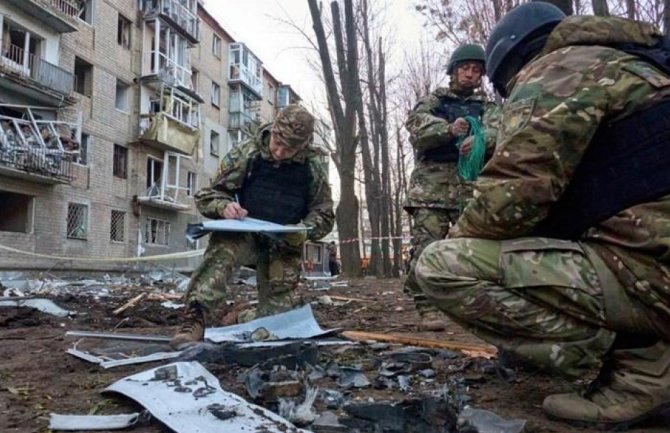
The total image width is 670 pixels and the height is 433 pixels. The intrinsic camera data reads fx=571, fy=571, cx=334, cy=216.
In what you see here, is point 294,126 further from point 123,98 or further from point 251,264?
point 123,98

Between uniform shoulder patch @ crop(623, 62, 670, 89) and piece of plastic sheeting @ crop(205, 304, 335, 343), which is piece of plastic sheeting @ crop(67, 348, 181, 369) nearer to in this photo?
piece of plastic sheeting @ crop(205, 304, 335, 343)

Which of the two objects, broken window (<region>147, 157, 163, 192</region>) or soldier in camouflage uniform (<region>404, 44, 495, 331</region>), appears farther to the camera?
broken window (<region>147, 157, 163, 192</region>)

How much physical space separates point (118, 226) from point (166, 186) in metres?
2.79

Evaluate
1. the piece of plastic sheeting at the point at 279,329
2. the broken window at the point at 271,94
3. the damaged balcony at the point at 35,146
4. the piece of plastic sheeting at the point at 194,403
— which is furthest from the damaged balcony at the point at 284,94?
the piece of plastic sheeting at the point at 194,403

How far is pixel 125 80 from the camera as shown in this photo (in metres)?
20.0

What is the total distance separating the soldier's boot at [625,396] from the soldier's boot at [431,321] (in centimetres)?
182

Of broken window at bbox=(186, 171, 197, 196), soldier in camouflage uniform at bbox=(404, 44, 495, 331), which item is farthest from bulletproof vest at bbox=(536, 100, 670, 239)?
broken window at bbox=(186, 171, 197, 196)

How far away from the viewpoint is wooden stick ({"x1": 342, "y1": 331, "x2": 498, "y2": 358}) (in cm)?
295

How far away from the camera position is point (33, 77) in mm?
15398

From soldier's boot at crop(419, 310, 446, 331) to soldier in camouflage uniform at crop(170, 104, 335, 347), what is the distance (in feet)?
2.96

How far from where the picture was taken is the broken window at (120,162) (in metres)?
19.9

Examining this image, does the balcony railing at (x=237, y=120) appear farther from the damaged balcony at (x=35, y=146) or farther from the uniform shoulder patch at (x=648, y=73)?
the uniform shoulder patch at (x=648, y=73)

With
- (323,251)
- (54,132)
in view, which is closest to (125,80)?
(54,132)

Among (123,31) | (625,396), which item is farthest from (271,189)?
(123,31)
